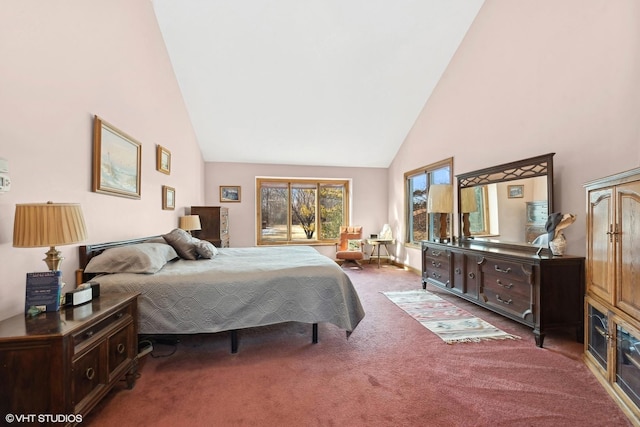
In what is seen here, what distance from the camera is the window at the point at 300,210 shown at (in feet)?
21.7

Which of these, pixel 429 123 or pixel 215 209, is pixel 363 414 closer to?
pixel 215 209

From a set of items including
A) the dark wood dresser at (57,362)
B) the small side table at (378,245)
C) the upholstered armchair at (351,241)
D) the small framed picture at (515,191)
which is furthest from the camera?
the upholstered armchair at (351,241)

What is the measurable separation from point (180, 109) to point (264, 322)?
3.75 m

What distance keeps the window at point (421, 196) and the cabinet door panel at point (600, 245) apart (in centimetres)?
263

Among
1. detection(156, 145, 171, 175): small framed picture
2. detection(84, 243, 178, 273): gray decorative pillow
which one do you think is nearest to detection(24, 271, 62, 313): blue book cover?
detection(84, 243, 178, 273): gray decorative pillow

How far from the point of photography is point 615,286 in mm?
1791

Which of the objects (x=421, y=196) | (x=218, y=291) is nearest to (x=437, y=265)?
(x=421, y=196)

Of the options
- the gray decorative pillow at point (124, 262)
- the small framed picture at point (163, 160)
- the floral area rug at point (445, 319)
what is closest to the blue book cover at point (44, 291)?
the gray decorative pillow at point (124, 262)

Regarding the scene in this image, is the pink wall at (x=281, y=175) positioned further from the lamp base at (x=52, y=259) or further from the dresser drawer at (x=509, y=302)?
the lamp base at (x=52, y=259)

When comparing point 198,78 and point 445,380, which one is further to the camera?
point 198,78

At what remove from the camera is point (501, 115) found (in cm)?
358

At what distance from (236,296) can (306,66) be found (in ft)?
11.5

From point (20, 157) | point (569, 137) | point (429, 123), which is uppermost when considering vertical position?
point (429, 123)

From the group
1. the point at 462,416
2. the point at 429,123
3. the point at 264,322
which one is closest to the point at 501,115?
the point at 429,123
